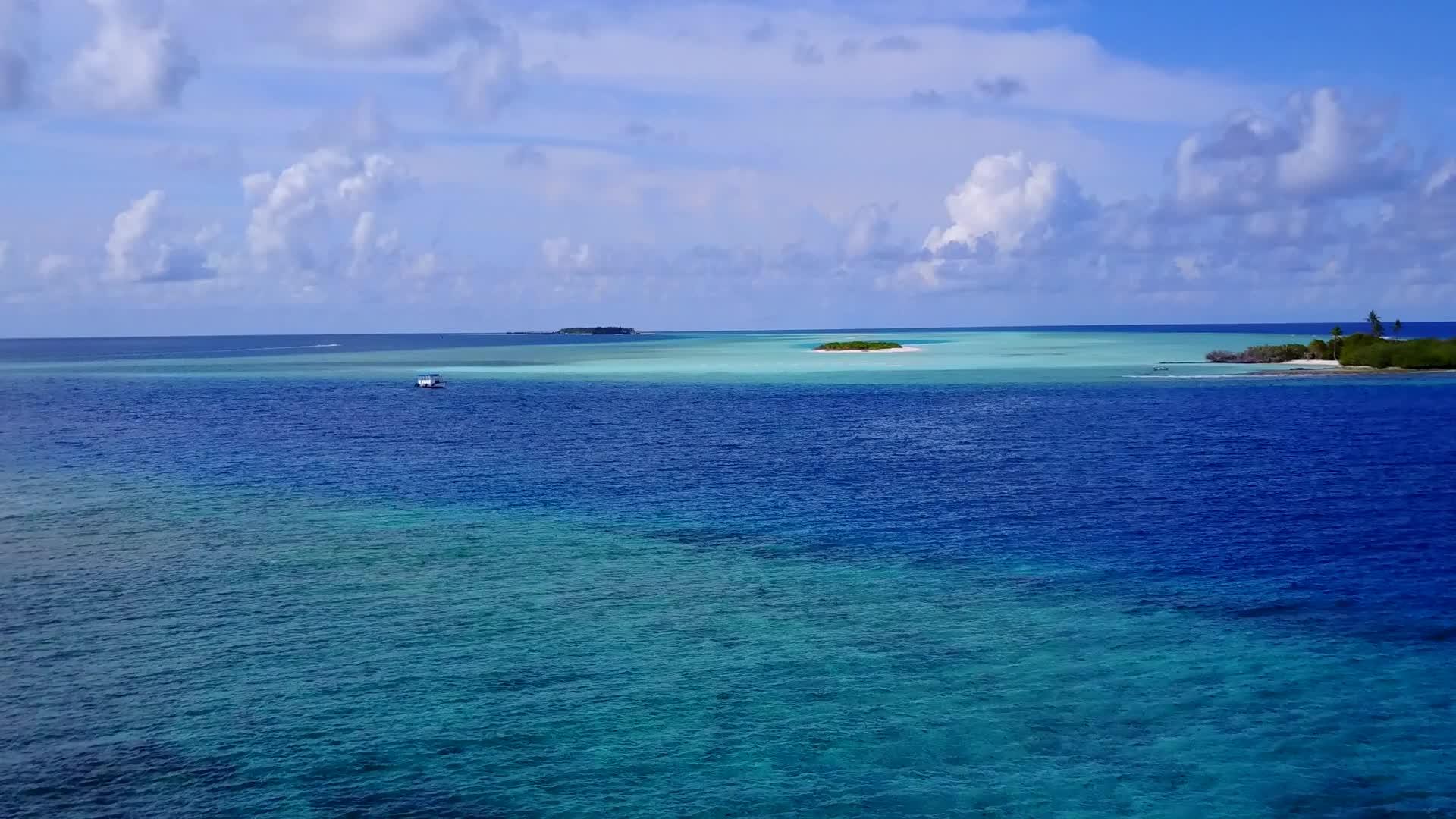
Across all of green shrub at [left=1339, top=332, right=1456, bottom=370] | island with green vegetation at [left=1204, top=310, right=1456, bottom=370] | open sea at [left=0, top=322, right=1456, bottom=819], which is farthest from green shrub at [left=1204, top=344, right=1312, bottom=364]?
open sea at [left=0, top=322, right=1456, bottom=819]

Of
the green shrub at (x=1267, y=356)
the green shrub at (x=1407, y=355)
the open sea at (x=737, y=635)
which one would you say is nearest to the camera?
the open sea at (x=737, y=635)

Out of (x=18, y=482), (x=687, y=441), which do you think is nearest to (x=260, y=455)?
(x=18, y=482)

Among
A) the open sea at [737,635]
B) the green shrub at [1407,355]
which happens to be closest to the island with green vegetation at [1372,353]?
the green shrub at [1407,355]

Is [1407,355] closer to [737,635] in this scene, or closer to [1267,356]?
[1267,356]

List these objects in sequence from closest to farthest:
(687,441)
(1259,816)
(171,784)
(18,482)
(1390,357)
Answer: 1. (1259,816)
2. (171,784)
3. (18,482)
4. (687,441)
5. (1390,357)

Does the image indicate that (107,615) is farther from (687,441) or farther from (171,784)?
Answer: (687,441)

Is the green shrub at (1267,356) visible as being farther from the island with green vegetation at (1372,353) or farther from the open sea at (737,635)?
the open sea at (737,635)
